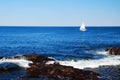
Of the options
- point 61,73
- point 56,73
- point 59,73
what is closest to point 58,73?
point 59,73

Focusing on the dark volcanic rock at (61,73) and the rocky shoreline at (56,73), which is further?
the dark volcanic rock at (61,73)

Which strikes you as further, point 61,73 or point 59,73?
point 61,73

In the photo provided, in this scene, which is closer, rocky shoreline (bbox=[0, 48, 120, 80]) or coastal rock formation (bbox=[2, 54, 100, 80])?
rocky shoreline (bbox=[0, 48, 120, 80])

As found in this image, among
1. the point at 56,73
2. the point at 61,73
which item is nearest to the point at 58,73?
the point at 56,73

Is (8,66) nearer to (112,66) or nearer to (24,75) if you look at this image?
(24,75)

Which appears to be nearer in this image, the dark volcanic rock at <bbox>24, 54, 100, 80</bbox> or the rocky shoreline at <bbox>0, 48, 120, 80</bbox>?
the rocky shoreline at <bbox>0, 48, 120, 80</bbox>

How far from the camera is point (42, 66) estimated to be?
31156 millimetres

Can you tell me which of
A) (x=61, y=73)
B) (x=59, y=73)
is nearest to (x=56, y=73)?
(x=59, y=73)

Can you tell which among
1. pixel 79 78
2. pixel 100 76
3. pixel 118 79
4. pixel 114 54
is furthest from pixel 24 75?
pixel 114 54

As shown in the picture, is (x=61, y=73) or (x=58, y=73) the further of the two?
(x=61, y=73)

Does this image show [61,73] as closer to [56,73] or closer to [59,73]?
[59,73]

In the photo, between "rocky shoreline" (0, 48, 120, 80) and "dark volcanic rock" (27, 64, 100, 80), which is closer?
"rocky shoreline" (0, 48, 120, 80)

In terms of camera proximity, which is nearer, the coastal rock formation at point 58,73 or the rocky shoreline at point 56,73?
the rocky shoreline at point 56,73

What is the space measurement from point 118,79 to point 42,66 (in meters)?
9.53
